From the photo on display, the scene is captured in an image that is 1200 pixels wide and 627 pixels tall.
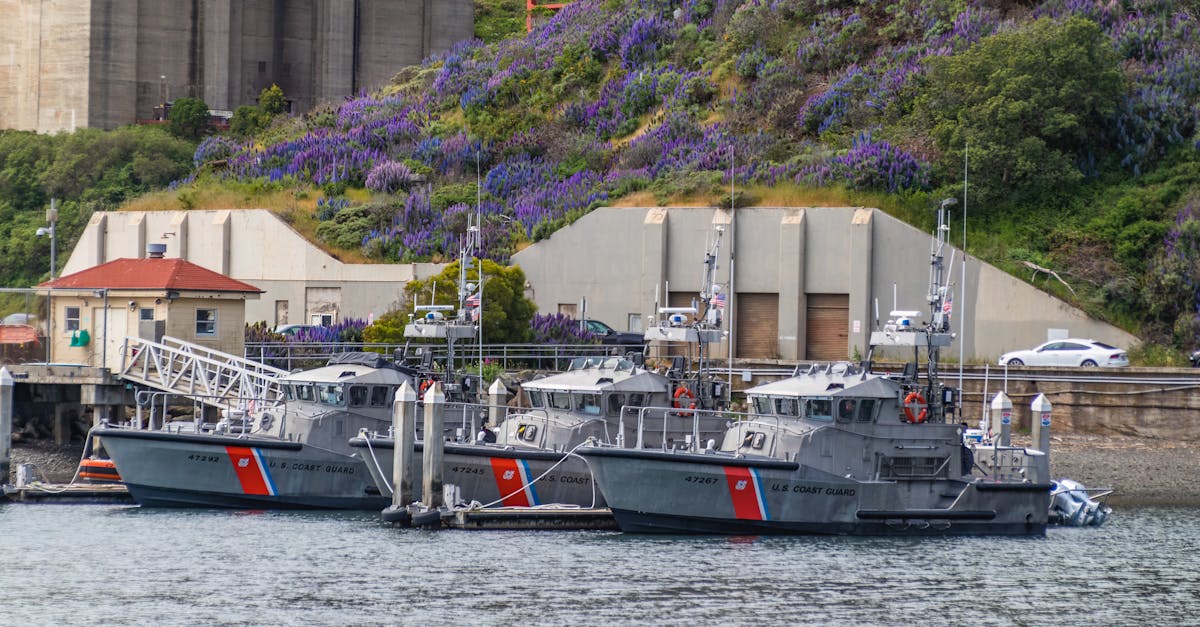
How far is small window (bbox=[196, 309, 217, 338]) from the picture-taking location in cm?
4553

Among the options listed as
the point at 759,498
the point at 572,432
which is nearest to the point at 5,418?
the point at 572,432

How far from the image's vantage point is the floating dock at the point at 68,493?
126 ft

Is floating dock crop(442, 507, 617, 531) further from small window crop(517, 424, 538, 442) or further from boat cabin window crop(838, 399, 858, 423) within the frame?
boat cabin window crop(838, 399, 858, 423)

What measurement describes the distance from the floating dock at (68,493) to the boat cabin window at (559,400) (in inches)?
374

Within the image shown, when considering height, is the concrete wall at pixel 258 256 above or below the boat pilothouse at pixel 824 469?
above

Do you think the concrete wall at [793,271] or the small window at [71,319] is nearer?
the small window at [71,319]

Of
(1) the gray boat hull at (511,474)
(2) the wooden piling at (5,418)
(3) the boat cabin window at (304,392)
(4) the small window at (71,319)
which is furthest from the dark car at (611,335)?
(2) the wooden piling at (5,418)

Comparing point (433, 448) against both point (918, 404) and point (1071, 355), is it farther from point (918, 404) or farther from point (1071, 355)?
point (1071, 355)

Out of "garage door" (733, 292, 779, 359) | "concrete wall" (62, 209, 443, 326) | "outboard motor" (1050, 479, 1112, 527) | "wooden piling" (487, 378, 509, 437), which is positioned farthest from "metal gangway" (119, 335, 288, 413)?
"outboard motor" (1050, 479, 1112, 527)

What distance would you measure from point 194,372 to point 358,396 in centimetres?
725

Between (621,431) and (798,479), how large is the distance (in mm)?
3389

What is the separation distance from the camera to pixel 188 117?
8419 centimetres

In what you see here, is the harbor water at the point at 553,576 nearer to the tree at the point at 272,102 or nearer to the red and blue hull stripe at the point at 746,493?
the red and blue hull stripe at the point at 746,493

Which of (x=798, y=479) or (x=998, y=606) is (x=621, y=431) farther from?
(x=998, y=606)
